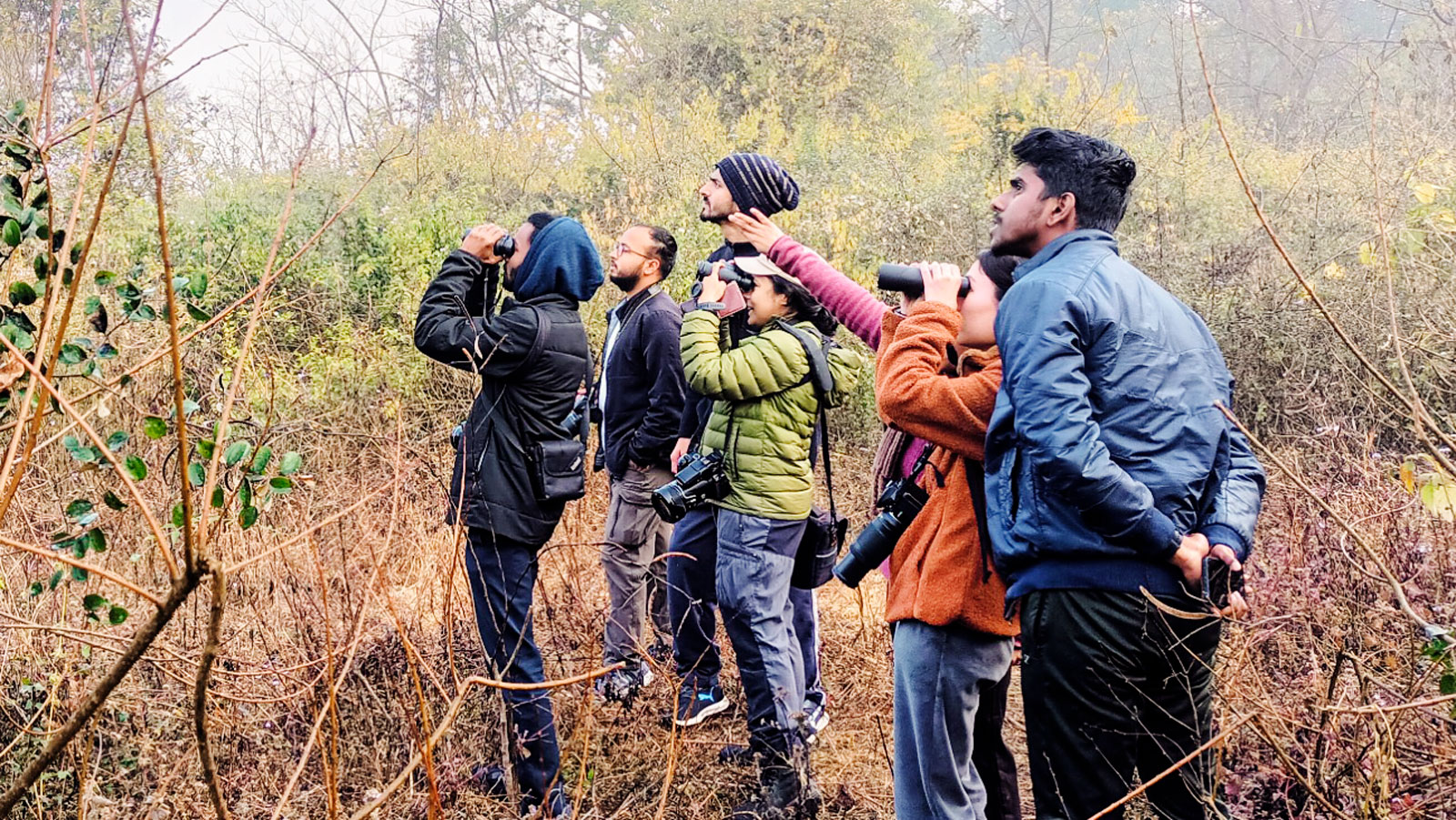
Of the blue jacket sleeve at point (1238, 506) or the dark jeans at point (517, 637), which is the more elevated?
the blue jacket sleeve at point (1238, 506)

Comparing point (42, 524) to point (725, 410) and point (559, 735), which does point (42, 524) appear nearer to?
point (559, 735)

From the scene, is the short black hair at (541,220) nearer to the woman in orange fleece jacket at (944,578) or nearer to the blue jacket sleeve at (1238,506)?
the woman in orange fleece jacket at (944,578)

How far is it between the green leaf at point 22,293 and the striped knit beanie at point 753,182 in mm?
2577

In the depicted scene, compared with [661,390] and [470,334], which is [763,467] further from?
[470,334]

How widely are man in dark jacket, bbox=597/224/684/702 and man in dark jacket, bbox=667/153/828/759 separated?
Answer: 12 centimetres

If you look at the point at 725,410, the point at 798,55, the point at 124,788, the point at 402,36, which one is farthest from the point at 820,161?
the point at 124,788

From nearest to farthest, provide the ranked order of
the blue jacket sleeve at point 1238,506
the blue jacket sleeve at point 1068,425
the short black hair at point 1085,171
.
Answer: the blue jacket sleeve at point 1068,425, the blue jacket sleeve at point 1238,506, the short black hair at point 1085,171

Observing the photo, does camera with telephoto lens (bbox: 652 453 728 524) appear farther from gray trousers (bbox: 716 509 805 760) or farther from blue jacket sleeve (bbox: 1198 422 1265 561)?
blue jacket sleeve (bbox: 1198 422 1265 561)

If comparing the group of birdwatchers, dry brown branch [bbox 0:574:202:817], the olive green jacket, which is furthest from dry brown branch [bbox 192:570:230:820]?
the olive green jacket

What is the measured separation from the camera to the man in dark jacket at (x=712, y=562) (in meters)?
4.14

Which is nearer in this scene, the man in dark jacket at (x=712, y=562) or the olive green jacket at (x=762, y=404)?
the olive green jacket at (x=762, y=404)

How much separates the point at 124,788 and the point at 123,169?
729cm

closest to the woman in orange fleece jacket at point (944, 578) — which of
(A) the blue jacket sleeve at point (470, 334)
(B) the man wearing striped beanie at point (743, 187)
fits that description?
(A) the blue jacket sleeve at point (470, 334)

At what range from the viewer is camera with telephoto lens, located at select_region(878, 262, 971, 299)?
280 cm
